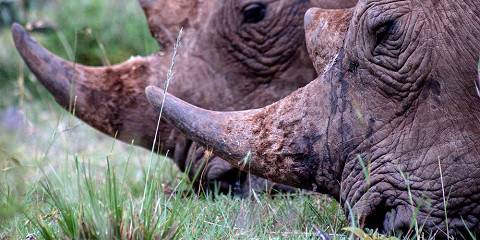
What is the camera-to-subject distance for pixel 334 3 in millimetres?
5785

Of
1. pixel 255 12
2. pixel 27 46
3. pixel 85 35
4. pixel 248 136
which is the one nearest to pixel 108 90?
pixel 27 46

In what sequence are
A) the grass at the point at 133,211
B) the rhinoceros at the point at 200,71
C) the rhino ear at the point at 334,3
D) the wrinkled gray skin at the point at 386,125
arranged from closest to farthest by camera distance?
the grass at the point at 133,211, the wrinkled gray skin at the point at 386,125, the rhino ear at the point at 334,3, the rhinoceros at the point at 200,71

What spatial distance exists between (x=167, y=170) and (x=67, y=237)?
274cm

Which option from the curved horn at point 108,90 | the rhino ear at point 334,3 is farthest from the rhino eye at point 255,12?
the curved horn at point 108,90

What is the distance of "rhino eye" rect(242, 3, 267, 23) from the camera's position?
6062 millimetres

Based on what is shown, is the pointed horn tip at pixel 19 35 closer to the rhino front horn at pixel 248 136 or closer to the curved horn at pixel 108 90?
the curved horn at pixel 108 90

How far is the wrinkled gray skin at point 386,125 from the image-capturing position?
14.8ft

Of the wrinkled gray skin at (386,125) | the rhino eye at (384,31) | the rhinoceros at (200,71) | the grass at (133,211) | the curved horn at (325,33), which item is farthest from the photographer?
the rhinoceros at (200,71)

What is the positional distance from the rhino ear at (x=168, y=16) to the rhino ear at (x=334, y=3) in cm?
73

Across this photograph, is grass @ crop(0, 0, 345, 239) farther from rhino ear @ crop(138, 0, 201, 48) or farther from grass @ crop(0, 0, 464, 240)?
rhino ear @ crop(138, 0, 201, 48)

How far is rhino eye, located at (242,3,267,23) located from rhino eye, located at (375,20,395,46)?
1.44 m

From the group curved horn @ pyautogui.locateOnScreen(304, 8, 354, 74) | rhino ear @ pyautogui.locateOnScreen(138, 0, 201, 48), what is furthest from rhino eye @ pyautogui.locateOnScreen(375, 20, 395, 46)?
rhino ear @ pyautogui.locateOnScreen(138, 0, 201, 48)

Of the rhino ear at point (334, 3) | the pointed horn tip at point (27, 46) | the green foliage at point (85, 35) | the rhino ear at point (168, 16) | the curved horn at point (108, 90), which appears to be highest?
the rhino ear at point (334, 3)

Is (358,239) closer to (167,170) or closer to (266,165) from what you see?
(266,165)
